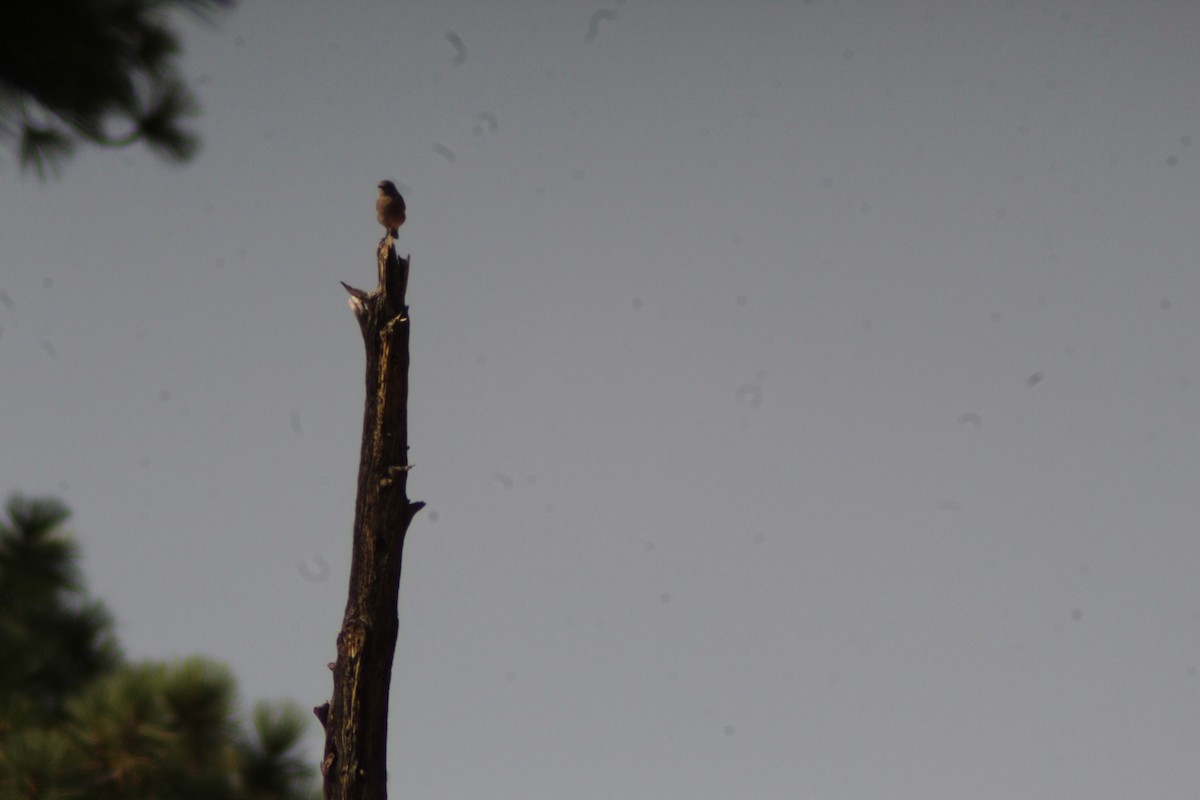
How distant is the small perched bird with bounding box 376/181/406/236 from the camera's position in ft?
15.3

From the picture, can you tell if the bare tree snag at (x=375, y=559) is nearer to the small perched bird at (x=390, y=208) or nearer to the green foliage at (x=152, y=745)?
the small perched bird at (x=390, y=208)

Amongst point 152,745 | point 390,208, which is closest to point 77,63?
point 390,208

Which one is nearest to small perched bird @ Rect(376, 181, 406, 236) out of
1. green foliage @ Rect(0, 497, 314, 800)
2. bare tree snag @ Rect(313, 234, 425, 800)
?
bare tree snag @ Rect(313, 234, 425, 800)

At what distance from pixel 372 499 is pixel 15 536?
20.0ft

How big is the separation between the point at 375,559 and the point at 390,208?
54.0 inches

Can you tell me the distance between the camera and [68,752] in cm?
656

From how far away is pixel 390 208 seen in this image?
4.67 metres

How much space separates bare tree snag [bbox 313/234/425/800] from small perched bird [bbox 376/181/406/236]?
0.50ft

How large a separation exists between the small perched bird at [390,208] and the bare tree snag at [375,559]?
0.15m

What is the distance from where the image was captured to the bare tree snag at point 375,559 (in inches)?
162

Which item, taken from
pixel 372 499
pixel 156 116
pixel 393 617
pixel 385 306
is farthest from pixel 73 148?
pixel 393 617

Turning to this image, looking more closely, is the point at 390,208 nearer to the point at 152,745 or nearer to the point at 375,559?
the point at 375,559

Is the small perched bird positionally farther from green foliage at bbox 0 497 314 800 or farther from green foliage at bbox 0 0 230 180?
green foliage at bbox 0 497 314 800

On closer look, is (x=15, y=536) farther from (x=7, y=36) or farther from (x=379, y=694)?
(x=379, y=694)
